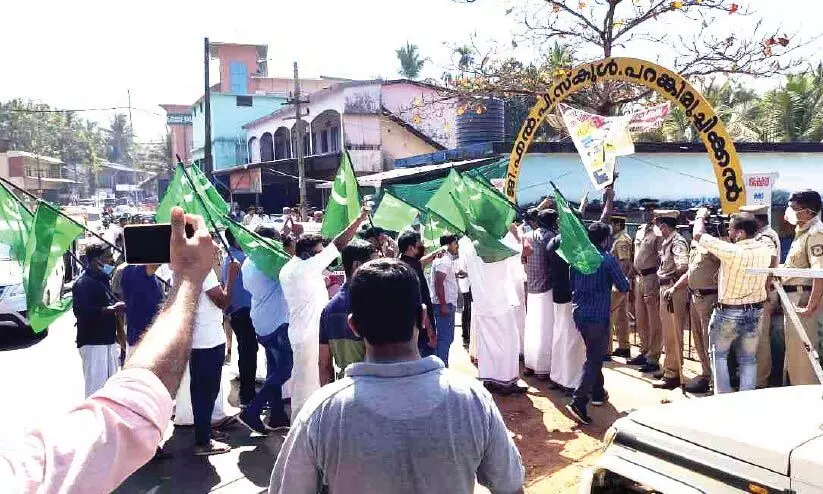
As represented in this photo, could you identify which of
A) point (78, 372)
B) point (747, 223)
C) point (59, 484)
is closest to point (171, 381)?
point (59, 484)

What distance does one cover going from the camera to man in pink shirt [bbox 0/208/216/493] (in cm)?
113

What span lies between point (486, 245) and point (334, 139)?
24147 millimetres

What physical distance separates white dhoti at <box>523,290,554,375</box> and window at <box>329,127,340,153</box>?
73.5 ft

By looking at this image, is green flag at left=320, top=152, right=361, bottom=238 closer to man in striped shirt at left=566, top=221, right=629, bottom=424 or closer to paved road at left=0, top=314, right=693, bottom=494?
paved road at left=0, top=314, right=693, bottom=494

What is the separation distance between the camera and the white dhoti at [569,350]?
22.8ft

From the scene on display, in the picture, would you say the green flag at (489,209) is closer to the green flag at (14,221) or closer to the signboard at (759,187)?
the signboard at (759,187)

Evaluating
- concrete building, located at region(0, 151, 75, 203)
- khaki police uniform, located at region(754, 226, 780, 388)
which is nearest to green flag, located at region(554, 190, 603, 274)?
khaki police uniform, located at region(754, 226, 780, 388)

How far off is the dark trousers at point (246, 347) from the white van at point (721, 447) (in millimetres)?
4153

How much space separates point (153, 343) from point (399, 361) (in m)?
0.89

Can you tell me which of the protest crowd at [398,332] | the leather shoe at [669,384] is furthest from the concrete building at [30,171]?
the leather shoe at [669,384]

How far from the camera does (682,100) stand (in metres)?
7.65

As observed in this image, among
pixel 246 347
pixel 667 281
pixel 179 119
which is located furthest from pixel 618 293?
pixel 179 119

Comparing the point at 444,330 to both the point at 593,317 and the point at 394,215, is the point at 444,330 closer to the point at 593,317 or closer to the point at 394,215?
the point at 593,317

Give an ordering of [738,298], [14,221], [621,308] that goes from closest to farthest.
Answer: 1. [14,221]
2. [738,298]
3. [621,308]
